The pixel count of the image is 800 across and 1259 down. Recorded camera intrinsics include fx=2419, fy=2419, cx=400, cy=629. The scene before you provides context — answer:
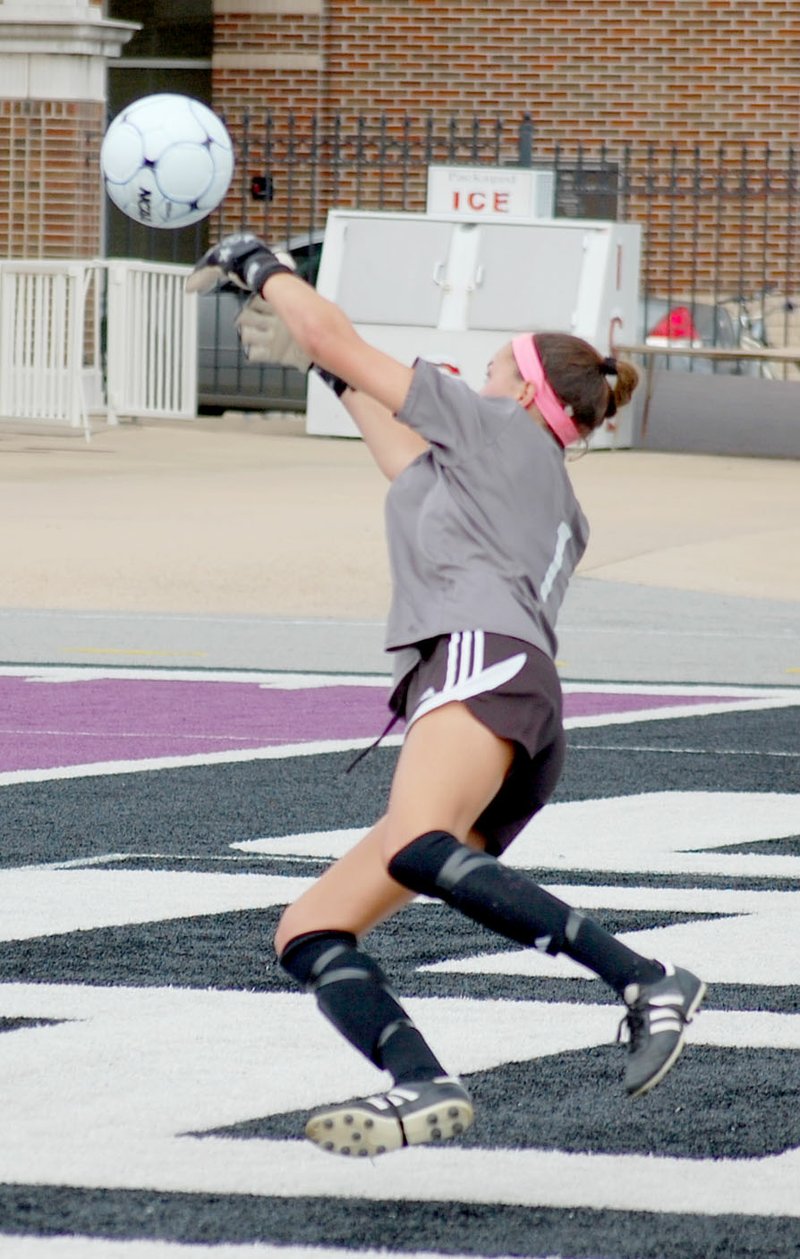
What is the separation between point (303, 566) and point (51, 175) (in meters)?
9.54

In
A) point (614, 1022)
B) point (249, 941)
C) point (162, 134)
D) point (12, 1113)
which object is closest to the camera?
point (12, 1113)

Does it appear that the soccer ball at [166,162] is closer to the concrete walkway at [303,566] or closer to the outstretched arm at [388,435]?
the concrete walkway at [303,566]

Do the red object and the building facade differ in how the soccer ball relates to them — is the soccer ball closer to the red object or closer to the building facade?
the red object

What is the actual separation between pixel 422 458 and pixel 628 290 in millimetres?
16085

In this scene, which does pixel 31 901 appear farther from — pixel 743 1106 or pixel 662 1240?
pixel 662 1240

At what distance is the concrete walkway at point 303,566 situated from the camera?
10578mm

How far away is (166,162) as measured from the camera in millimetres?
7922

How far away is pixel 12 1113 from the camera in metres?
4.09

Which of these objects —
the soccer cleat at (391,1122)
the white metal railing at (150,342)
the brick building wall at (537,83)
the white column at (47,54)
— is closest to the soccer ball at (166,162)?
the soccer cleat at (391,1122)

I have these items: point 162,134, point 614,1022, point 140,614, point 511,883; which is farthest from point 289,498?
point 511,883

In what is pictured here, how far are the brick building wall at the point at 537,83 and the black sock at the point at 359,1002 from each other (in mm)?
21595

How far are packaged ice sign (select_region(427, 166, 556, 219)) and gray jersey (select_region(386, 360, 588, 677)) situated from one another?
1578 cm

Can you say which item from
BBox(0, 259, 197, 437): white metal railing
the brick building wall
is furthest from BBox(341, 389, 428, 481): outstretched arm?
the brick building wall

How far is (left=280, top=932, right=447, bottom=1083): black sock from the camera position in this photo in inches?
146
